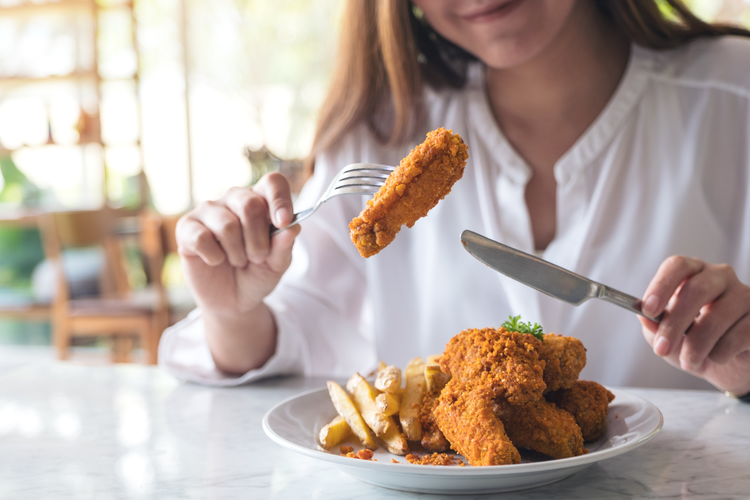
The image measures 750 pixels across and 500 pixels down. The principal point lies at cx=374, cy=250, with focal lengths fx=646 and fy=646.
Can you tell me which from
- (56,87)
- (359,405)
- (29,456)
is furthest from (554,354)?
(56,87)

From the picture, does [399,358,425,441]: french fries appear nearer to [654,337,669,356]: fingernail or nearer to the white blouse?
[654,337,669,356]: fingernail

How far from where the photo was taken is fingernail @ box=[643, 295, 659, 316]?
95 cm

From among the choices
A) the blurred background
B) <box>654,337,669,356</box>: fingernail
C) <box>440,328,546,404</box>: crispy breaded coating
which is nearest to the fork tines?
<box>440,328,546,404</box>: crispy breaded coating

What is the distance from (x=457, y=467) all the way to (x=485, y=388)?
0.15 meters

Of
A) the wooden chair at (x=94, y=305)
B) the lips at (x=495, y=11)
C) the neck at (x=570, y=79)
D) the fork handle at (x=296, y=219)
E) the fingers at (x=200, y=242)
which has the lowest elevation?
the wooden chair at (x=94, y=305)

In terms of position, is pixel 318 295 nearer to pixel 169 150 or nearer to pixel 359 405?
pixel 359 405

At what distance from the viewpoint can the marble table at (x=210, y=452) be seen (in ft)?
2.64

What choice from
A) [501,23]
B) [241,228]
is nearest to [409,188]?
[241,228]

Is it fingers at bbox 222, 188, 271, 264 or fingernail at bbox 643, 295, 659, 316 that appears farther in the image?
fingers at bbox 222, 188, 271, 264

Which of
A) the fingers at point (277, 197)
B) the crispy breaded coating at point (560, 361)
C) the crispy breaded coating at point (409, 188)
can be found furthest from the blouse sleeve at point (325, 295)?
the crispy breaded coating at point (560, 361)

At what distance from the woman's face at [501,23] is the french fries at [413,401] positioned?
0.82 metres

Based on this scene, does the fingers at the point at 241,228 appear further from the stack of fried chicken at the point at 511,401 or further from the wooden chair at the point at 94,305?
the wooden chair at the point at 94,305

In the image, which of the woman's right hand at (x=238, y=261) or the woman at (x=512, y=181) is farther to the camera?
the woman at (x=512, y=181)

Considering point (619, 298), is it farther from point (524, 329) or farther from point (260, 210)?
point (260, 210)
